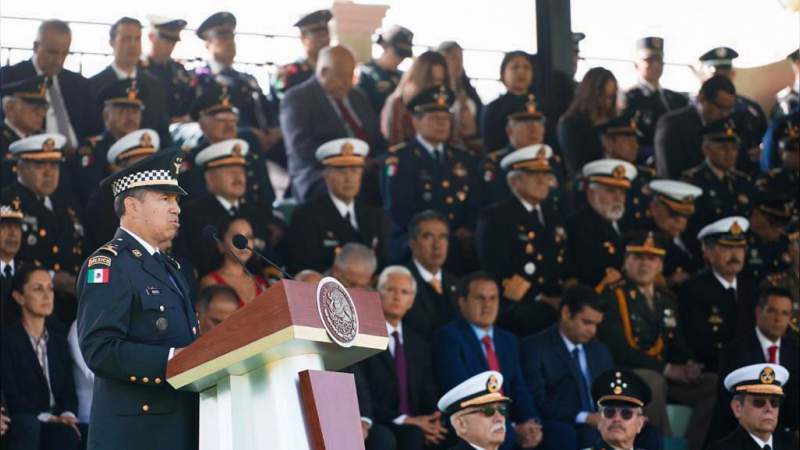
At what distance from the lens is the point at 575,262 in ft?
31.7

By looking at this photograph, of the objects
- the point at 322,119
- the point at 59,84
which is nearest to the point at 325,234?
the point at 322,119

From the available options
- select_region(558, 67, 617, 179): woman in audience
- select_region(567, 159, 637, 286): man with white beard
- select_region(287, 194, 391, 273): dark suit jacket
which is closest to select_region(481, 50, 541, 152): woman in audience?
select_region(558, 67, 617, 179): woman in audience

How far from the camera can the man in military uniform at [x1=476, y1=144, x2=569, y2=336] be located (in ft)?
29.3

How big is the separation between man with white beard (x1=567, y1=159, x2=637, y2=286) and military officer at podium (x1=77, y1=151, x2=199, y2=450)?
5.34 metres

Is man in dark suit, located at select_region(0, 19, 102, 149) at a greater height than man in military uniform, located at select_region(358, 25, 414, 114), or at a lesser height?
lesser

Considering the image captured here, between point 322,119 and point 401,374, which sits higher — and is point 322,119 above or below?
above

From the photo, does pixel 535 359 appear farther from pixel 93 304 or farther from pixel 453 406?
pixel 93 304

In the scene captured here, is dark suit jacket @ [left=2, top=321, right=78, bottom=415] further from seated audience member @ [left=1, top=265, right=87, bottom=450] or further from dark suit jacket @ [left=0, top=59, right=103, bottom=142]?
dark suit jacket @ [left=0, top=59, right=103, bottom=142]

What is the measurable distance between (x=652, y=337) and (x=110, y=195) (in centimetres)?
322

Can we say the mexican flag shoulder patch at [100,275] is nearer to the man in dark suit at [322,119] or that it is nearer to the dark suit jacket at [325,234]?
the dark suit jacket at [325,234]

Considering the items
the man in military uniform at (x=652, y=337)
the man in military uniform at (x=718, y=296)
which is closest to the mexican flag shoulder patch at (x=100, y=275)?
the man in military uniform at (x=652, y=337)

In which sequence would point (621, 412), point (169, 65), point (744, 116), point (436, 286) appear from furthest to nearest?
point (744, 116) → point (169, 65) → point (436, 286) → point (621, 412)

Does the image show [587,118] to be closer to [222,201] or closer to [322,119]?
[322,119]

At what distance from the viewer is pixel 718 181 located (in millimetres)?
11000
